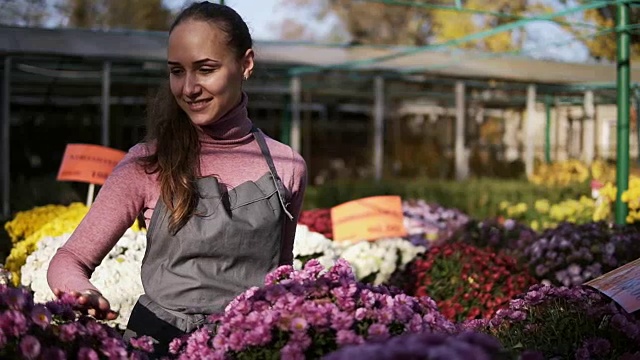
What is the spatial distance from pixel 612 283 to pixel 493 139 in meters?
24.3

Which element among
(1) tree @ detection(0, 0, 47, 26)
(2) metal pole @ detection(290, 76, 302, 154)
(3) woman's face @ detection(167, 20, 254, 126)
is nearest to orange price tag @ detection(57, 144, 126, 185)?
(3) woman's face @ detection(167, 20, 254, 126)

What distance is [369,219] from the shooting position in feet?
16.9

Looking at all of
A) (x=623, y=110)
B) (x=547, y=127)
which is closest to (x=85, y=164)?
(x=623, y=110)

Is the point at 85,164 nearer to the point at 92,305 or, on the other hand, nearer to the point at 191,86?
the point at 191,86

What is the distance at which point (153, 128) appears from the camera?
252 cm

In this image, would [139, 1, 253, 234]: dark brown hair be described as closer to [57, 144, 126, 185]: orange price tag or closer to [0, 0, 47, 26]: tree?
[57, 144, 126, 185]: orange price tag

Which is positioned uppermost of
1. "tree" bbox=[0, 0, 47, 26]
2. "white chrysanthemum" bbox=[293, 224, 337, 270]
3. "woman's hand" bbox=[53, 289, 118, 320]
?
"tree" bbox=[0, 0, 47, 26]

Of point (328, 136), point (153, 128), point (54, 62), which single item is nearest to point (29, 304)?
point (153, 128)

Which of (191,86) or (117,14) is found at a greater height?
(117,14)

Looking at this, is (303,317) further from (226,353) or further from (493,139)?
(493,139)

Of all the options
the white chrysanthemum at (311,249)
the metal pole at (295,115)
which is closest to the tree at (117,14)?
the metal pole at (295,115)

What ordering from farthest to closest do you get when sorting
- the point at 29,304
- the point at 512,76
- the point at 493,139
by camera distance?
1. the point at 493,139
2. the point at 512,76
3. the point at 29,304

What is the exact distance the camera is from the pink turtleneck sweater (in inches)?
88.8

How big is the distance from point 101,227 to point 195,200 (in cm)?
24
